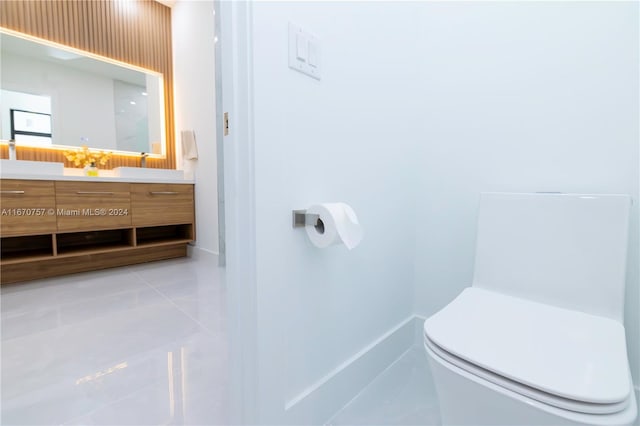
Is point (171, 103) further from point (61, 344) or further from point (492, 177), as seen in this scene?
point (492, 177)

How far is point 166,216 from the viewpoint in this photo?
275 cm

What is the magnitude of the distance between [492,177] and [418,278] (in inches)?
22.1

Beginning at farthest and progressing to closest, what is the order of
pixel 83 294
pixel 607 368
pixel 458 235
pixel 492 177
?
pixel 83 294
pixel 458 235
pixel 492 177
pixel 607 368

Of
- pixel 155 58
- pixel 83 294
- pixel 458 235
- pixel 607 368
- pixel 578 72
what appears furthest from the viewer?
pixel 155 58

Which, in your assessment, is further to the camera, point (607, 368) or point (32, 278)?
point (32, 278)

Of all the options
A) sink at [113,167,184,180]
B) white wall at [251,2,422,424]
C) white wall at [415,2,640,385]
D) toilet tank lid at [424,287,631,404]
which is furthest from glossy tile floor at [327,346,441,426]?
sink at [113,167,184,180]

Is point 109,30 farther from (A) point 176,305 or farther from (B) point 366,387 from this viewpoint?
(B) point 366,387

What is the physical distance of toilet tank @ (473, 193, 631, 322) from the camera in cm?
83

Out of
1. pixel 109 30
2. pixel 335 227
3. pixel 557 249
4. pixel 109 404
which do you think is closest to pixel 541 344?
pixel 557 249

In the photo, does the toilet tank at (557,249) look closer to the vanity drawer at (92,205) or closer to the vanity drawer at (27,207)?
the vanity drawer at (92,205)

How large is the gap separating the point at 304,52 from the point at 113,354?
143cm

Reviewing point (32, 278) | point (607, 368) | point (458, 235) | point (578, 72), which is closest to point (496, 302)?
point (607, 368)

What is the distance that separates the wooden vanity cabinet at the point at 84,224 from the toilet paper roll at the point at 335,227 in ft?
7.64

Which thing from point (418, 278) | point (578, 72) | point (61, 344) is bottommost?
point (61, 344)
